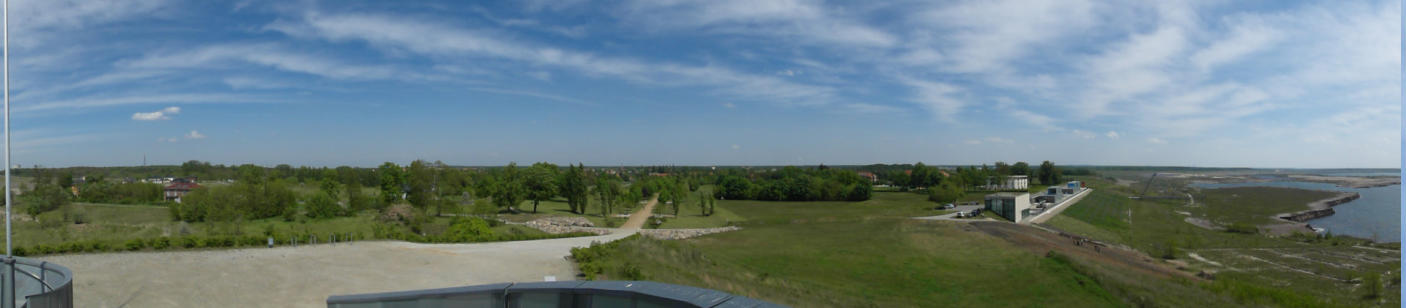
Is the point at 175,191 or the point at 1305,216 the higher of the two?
the point at 175,191

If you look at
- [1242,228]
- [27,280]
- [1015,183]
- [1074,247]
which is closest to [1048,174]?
[1015,183]

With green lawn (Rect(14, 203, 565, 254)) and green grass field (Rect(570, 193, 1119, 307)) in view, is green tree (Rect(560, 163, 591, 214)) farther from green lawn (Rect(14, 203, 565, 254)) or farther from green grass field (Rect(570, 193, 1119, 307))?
green grass field (Rect(570, 193, 1119, 307))

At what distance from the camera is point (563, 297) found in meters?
3.55

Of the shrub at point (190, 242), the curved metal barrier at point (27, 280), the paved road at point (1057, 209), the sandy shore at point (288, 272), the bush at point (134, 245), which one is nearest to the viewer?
the curved metal barrier at point (27, 280)

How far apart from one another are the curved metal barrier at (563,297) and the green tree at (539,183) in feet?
182

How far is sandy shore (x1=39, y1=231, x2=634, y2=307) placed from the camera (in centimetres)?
1106

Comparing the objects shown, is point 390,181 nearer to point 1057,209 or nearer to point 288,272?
point 288,272

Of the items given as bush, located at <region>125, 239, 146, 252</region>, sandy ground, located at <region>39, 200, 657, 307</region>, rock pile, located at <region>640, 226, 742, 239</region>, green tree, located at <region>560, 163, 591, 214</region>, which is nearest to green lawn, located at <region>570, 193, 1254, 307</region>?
rock pile, located at <region>640, 226, 742, 239</region>

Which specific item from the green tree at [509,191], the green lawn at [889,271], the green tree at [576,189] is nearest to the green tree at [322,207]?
the green tree at [509,191]

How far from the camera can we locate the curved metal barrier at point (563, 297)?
2980 millimetres

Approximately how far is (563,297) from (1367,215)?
124 ft

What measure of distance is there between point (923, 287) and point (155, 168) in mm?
63668

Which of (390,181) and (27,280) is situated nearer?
(27,280)

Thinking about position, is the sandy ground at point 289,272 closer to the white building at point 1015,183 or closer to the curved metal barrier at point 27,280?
the curved metal barrier at point 27,280
